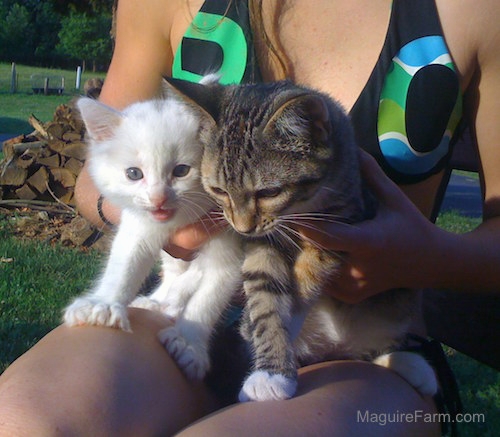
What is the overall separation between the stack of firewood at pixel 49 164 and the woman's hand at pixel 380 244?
406 centimetres

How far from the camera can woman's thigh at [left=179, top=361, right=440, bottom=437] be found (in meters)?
1.26

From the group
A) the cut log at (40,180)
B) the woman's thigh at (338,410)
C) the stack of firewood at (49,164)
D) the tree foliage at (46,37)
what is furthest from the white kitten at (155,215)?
the tree foliage at (46,37)

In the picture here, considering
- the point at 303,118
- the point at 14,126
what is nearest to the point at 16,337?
the point at 303,118

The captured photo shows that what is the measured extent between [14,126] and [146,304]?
12.1m

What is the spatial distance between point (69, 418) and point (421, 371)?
888 mm

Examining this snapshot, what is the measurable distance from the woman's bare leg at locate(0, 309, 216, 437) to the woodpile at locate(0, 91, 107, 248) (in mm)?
3805

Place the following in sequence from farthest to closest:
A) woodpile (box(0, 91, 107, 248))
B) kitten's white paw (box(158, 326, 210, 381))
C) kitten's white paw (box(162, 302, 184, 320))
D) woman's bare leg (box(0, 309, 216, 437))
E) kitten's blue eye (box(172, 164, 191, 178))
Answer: woodpile (box(0, 91, 107, 248)) < kitten's white paw (box(162, 302, 184, 320)) < kitten's blue eye (box(172, 164, 191, 178)) < kitten's white paw (box(158, 326, 210, 381)) < woman's bare leg (box(0, 309, 216, 437))

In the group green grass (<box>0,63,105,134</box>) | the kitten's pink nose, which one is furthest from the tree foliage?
the kitten's pink nose

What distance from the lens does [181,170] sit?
1621 millimetres

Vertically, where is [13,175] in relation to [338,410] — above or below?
below

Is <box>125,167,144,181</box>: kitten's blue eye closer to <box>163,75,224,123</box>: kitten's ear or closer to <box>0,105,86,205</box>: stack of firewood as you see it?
<box>163,75,224,123</box>: kitten's ear

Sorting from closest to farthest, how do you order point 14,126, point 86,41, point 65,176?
point 65,176
point 14,126
point 86,41

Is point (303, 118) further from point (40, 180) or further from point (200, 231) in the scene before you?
point (40, 180)

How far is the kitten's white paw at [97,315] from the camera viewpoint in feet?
4.99
